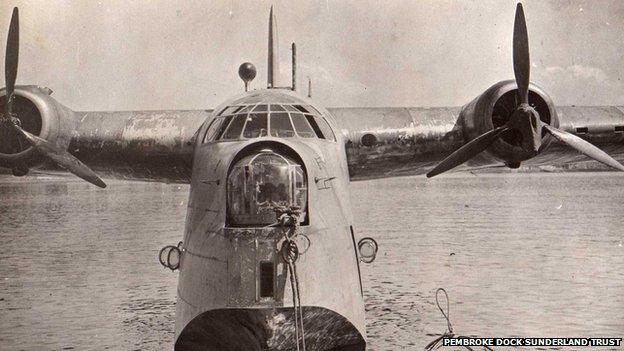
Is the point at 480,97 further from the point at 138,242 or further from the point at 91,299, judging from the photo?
the point at 138,242

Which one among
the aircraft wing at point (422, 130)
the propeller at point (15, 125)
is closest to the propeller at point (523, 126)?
the aircraft wing at point (422, 130)

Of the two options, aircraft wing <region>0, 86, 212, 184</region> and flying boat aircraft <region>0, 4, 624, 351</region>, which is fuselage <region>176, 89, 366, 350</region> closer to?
flying boat aircraft <region>0, 4, 624, 351</region>

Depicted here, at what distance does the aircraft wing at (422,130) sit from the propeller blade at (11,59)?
5.83 meters

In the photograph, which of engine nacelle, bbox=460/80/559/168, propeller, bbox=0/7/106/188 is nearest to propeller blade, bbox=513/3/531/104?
engine nacelle, bbox=460/80/559/168

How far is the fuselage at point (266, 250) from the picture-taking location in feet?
26.3

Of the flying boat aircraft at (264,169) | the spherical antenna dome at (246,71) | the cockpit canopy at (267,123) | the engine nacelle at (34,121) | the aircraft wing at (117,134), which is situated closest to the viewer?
the flying boat aircraft at (264,169)

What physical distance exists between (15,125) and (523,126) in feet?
25.8

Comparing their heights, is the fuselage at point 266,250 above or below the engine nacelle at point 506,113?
below

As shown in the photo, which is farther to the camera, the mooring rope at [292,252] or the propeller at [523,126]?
the propeller at [523,126]

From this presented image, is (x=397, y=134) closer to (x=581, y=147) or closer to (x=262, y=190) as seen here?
(x=581, y=147)

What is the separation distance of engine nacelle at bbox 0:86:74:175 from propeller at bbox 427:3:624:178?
6.70 meters

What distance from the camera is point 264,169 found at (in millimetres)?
8133

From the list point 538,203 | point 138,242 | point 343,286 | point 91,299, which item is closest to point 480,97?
point 343,286

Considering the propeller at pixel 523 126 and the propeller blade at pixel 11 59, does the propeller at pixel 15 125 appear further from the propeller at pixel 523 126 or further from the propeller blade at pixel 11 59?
the propeller at pixel 523 126
